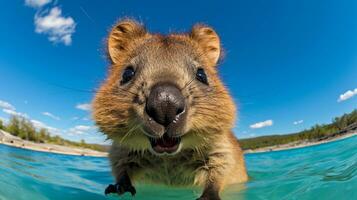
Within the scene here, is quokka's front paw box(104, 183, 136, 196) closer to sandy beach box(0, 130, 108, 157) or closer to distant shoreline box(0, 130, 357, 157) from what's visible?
distant shoreline box(0, 130, 357, 157)

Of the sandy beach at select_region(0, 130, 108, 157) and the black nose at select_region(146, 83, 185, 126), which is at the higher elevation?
the sandy beach at select_region(0, 130, 108, 157)

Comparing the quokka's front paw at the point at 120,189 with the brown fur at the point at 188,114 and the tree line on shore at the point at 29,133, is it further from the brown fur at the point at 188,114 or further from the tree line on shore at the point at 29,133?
the tree line on shore at the point at 29,133

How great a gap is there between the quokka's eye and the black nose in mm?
1226

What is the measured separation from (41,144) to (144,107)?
5.56m

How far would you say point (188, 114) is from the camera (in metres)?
3.74

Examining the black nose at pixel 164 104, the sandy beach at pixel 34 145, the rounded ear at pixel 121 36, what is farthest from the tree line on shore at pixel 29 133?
the black nose at pixel 164 104

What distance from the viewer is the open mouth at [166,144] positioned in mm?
3843

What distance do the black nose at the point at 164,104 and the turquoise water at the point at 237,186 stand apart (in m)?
1.85

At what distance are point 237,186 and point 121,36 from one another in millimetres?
2700

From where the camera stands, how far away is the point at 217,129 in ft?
14.8

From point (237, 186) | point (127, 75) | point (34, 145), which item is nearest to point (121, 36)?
point (127, 75)

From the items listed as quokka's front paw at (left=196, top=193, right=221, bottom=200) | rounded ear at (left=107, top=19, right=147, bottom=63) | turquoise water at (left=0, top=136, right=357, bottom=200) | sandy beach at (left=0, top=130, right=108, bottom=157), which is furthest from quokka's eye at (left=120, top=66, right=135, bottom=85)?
sandy beach at (left=0, top=130, right=108, bottom=157)

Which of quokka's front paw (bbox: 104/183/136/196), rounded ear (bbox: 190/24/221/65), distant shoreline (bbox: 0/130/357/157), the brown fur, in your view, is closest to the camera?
the brown fur

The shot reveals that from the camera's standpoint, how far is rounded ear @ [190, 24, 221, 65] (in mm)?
5598
